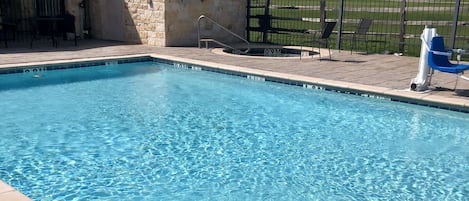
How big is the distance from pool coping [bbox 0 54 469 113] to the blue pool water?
0.46ft

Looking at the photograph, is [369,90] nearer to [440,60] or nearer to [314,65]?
[440,60]

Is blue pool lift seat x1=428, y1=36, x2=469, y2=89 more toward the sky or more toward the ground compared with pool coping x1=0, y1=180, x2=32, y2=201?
more toward the sky

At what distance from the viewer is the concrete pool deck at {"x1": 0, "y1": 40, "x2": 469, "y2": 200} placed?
8164mm

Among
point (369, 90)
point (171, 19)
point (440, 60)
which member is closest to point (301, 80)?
point (369, 90)

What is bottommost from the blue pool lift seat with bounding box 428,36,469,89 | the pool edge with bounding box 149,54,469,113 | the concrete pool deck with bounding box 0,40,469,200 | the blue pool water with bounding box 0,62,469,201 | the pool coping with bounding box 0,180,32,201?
the blue pool water with bounding box 0,62,469,201

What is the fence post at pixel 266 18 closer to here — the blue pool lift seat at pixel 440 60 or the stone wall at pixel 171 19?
the stone wall at pixel 171 19

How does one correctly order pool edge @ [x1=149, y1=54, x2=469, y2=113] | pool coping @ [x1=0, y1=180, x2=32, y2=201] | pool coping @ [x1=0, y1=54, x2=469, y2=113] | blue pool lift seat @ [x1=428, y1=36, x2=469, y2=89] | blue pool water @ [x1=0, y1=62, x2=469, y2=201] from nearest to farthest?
pool coping @ [x1=0, y1=180, x2=32, y2=201]
blue pool water @ [x1=0, y1=62, x2=469, y2=201]
pool edge @ [x1=149, y1=54, x2=469, y2=113]
pool coping @ [x1=0, y1=54, x2=469, y2=113]
blue pool lift seat @ [x1=428, y1=36, x2=469, y2=89]

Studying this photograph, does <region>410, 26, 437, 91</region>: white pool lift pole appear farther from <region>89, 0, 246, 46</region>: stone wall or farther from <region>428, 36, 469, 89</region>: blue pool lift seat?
<region>89, 0, 246, 46</region>: stone wall

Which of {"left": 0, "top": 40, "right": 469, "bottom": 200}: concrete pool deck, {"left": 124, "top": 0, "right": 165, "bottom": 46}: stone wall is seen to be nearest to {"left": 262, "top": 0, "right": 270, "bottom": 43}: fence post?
{"left": 0, "top": 40, "right": 469, "bottom": 200}: concrete pool deck

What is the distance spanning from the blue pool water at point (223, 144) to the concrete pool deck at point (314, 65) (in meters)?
0.31

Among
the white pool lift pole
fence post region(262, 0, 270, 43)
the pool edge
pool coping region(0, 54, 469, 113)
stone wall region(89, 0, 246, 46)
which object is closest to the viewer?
the pool edge

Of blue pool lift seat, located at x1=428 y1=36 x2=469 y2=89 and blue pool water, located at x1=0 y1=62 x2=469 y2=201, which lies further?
blue pool lift seat, located at x1=428 y1=36 x2=469 y2=89

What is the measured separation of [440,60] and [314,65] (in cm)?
308

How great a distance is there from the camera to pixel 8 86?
30.8ft
